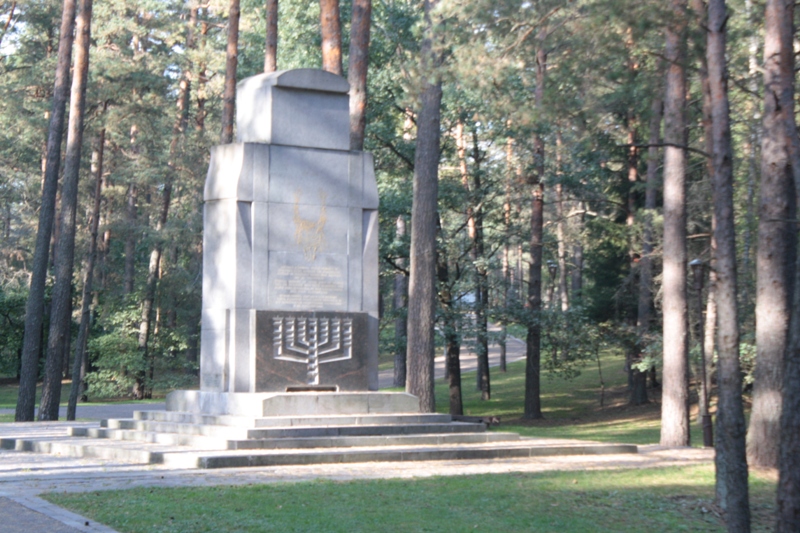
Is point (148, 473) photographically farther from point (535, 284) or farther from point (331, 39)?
point (535, 284)

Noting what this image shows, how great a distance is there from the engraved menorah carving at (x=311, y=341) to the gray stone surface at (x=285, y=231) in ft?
0.43

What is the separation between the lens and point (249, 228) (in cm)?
1400

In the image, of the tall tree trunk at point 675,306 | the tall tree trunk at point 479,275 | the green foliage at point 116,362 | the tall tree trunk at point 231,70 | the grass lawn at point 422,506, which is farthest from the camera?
the green foliage at point 116,362

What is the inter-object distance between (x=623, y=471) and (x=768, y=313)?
293 centimetres

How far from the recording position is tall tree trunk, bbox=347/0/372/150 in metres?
18.5

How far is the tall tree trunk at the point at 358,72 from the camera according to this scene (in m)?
18.5

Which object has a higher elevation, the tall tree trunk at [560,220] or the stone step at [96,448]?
the tall tree trunk at [560,220]

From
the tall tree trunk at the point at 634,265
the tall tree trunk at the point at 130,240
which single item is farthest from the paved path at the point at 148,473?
the tall tree trunk at the point at 130,240

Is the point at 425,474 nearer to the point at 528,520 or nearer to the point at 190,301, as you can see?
the point at 528,520

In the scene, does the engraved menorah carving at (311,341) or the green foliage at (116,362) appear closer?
the engraved menorah carving at (311,341)

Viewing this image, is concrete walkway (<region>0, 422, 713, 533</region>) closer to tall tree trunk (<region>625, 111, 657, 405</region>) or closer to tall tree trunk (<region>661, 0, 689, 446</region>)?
tall tree trunk (<region>661, 0, 689, 446</region>)

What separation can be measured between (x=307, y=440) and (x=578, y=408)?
67.3 ft

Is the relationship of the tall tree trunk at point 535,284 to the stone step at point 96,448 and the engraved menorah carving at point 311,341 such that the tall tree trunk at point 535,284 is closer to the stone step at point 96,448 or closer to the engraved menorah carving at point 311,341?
the engraved menorah carving at point 311,341

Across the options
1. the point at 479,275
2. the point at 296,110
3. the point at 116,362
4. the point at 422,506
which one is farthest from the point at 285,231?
the point at 116,362
